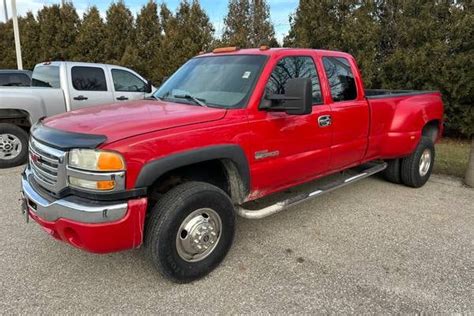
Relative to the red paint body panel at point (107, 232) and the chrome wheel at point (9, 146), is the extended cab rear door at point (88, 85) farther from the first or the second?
the red paint body panel at point (107, 232)

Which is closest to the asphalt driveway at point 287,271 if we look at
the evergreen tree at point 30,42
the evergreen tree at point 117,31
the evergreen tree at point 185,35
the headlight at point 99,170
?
the headlight at point 99,170

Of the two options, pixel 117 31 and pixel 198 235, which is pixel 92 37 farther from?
pixel 198 235

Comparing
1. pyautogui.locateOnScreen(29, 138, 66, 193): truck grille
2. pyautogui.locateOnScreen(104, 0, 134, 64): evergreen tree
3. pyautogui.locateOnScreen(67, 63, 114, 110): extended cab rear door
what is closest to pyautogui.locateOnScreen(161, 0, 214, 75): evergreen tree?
pyautogui.locateOnScreen(104, 0, 134, 64): evergreen tree

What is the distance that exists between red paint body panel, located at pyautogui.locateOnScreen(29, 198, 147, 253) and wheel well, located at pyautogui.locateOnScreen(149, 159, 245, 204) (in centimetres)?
42

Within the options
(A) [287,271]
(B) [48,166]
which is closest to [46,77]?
(B) [48,166]

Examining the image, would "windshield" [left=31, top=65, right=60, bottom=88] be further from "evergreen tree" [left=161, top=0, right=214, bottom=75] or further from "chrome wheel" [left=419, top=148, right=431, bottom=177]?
"chrome wheel" [left=419, top=148, right=431, bottom=177]

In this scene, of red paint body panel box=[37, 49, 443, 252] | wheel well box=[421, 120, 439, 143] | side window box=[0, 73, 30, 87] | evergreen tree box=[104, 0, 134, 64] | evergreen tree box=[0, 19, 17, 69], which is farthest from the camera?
evergreen tree box=[0, 19, 17, 69]

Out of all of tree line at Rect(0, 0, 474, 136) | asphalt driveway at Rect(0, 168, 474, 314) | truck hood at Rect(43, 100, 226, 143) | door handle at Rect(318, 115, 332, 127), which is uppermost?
tree line at Rect(0, 0, 474, 136)

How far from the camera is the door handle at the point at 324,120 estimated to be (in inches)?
159

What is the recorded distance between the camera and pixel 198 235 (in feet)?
10.3

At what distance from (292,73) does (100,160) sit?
217 cm

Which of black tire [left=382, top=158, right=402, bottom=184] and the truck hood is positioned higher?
the truck hood

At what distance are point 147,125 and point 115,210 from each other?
2.17ft

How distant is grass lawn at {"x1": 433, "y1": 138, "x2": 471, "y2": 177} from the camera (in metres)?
6.86
